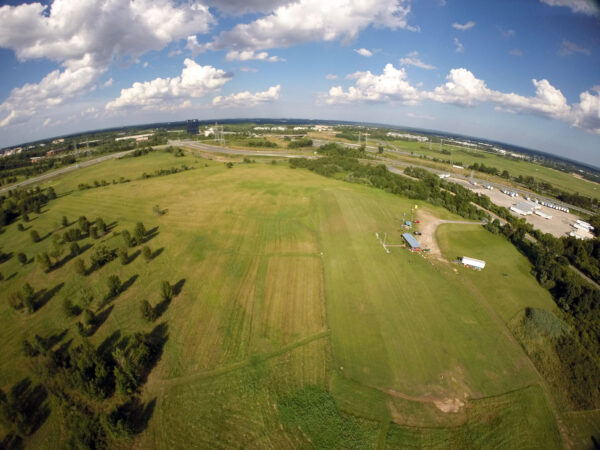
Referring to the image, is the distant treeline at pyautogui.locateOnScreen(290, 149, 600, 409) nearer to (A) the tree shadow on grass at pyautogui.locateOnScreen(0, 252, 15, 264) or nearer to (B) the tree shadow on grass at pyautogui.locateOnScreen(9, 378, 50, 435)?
(B) the tree shadow on grass at pyautogui.locateOnScreen(9, 378, 50, 435)

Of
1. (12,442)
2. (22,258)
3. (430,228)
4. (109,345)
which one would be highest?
(430,228)

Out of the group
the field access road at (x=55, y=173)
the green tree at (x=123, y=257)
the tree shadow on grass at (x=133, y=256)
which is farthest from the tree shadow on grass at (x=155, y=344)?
the field access road at (x=55, y=173)

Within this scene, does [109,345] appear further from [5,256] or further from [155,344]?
[5,256]

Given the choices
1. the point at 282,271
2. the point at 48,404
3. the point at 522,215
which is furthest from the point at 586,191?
the point at 48,404

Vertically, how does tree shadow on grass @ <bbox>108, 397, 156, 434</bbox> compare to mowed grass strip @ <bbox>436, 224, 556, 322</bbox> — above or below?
below

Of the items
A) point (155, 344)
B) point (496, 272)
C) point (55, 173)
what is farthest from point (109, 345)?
point (55, 173)

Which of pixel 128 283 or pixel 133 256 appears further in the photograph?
pixel 133 256

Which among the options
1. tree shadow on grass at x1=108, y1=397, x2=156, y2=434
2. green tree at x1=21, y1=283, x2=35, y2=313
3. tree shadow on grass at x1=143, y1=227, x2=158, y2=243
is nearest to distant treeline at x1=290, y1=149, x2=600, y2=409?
tree shadow on grass at x1=108, y1=397, x2=156, y2=434

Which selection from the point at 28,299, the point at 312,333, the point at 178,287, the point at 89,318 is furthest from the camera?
the point at 178,287
